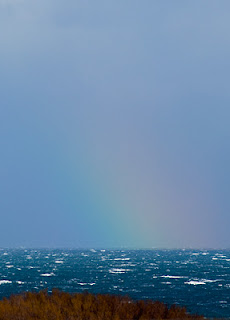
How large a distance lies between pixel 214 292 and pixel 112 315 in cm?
5674

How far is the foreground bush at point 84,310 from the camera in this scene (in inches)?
525

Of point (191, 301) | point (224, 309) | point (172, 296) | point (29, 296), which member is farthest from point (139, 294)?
point (29, 296)

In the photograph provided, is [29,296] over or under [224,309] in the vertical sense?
over

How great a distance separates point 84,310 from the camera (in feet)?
46.1

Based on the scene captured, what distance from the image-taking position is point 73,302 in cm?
1473

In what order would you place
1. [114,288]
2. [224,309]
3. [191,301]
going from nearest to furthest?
[224,309], [191,301], [114,288]

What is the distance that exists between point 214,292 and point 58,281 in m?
29.6

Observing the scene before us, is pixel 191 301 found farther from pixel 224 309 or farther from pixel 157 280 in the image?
pixel 157 280

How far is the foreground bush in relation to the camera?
525 inches

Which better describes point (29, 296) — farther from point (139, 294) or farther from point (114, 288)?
point (114, 288)

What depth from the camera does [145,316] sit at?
1391cm

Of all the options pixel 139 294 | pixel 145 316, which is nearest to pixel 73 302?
pixel 145 316

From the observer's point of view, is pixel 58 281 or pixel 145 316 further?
pixel 58 281

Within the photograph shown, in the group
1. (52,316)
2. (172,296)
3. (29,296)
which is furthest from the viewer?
(172,296)
